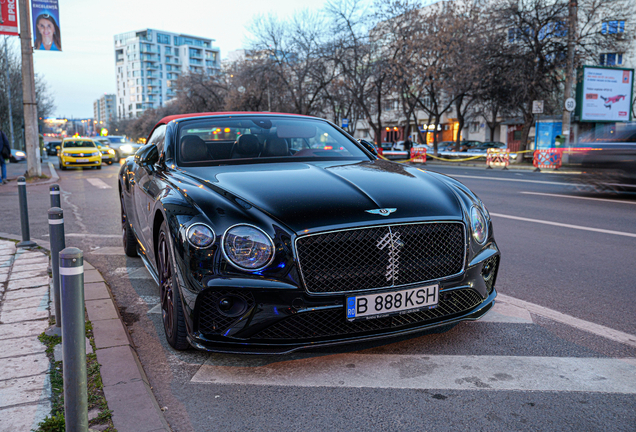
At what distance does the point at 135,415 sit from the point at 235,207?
1.15 m

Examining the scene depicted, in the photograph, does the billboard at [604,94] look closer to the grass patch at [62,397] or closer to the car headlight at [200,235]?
the car headlight at [200,235]

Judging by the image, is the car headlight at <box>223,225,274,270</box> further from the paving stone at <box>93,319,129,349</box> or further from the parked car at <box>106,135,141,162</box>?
the parked car at <box>106,135,141,162</box>

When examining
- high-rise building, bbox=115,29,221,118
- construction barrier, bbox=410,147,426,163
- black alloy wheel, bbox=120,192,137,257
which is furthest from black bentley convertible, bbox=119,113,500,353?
high-rise building, bbox=115,29,221,118

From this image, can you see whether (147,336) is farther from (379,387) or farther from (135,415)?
(379,387)

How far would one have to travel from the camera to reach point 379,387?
2957 millimetres

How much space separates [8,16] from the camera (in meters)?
16.8

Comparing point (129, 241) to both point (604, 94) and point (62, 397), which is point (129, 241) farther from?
point (604, 94)

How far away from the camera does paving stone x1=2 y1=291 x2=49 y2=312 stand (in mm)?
4223

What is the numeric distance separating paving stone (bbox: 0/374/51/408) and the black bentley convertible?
0.73 m

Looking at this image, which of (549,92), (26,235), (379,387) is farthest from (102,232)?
(549,92)

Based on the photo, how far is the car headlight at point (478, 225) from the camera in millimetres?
3434

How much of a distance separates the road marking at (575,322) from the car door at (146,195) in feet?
9.11

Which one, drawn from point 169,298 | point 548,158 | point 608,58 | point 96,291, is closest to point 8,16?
point 96,291

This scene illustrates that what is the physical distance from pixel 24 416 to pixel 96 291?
2060 mm
